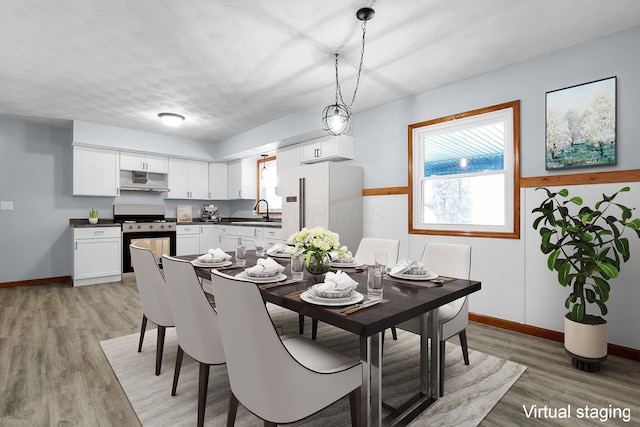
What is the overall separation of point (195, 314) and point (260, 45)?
7.09ft

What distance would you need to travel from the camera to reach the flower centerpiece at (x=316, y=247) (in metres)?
1.91

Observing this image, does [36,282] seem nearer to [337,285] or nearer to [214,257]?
[214,257]

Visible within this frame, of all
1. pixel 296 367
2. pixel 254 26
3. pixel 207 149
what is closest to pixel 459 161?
pixel 254 26

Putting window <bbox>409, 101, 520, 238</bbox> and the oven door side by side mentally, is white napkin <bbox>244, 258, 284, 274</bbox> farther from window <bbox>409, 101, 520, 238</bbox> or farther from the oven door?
the oven door

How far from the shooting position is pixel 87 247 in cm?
486

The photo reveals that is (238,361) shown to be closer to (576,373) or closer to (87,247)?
(576,373)

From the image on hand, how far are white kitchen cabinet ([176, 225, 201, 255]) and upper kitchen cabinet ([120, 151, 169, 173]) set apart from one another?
43.0 inches

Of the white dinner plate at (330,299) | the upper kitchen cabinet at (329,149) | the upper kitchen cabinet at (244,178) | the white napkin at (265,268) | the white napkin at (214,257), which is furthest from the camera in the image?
the upper kitchen cabinet at (244,178)

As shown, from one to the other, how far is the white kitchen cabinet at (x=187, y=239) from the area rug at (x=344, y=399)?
122 inches

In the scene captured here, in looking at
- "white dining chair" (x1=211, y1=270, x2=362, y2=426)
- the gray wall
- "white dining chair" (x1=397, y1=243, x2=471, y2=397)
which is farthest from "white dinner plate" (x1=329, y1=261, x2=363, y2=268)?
the gray wall

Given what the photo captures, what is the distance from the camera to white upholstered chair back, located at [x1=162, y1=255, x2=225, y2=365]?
160 cm

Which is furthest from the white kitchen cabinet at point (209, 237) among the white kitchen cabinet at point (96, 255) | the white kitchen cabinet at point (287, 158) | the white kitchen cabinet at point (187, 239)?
the white kitchen cabinet at point (287, 158)

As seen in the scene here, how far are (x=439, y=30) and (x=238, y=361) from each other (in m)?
2.60

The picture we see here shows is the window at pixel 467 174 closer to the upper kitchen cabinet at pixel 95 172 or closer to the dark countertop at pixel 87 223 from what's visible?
the dark countertop at pixel 87 223
